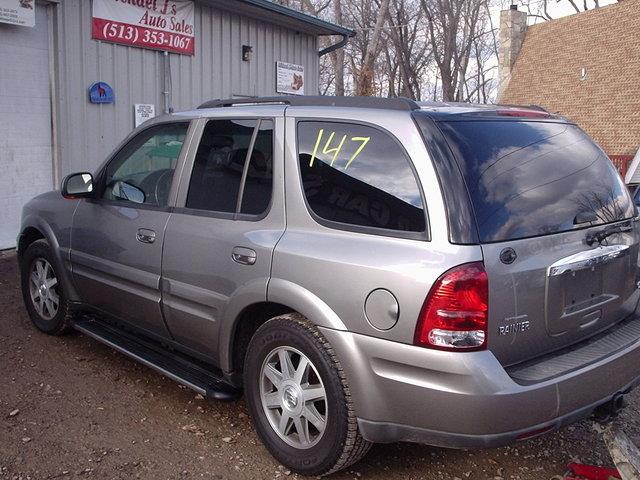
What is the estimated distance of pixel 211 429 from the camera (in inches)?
151

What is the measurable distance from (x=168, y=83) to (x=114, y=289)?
6.70 meters

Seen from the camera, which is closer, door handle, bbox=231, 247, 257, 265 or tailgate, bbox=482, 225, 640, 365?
tailgate, bbox=482, 225, 640, 365

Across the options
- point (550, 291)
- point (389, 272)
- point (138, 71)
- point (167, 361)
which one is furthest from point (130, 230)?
point (138, 71)

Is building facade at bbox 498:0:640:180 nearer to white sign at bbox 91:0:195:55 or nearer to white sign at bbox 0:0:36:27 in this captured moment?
white sign at bbox 91:0:195:55

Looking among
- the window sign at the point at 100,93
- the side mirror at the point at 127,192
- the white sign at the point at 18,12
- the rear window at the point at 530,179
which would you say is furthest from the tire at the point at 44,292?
the window sign at the point at 100,93

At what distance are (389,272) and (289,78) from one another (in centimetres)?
1063

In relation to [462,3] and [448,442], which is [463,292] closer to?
[448,442]

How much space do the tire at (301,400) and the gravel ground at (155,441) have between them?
0.56 ft

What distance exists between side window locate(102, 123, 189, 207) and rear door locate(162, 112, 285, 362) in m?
0.24

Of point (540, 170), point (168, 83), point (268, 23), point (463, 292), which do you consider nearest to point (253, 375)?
point (463, 292)

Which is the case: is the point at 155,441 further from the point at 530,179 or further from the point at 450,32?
the point at 450,32

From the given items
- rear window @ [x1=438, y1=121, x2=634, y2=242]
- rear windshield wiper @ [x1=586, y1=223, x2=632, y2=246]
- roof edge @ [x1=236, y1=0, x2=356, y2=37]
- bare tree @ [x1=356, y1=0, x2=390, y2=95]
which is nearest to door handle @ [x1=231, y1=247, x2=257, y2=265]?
rear window @ [x1=438, y1=121, x2=634, y2=242]

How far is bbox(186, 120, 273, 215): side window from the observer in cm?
357

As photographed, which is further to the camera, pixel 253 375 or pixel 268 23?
pixel 268 23
